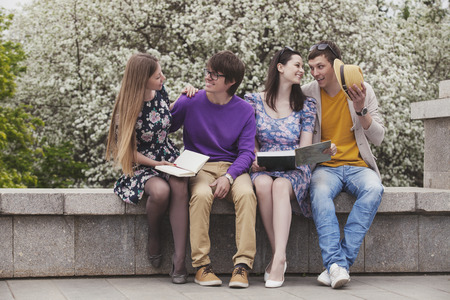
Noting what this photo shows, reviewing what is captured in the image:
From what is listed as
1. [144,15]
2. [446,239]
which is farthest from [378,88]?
[446,239]

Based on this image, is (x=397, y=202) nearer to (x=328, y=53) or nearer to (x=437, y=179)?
(x=437, y=179)

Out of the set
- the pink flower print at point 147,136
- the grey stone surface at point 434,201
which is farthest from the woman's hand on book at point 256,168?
the grey stone surface at point 434,201

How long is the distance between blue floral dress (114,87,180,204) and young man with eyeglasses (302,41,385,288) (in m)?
1.18

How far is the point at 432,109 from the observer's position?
5.58m

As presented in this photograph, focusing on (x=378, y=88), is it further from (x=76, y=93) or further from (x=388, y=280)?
(x=388, y=280)

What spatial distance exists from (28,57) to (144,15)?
309 cm

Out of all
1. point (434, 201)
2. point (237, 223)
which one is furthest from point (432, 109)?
point (237, 223)

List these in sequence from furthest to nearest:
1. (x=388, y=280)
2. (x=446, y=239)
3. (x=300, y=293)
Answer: (x=446, y=239)
(x=388, y=280)
(x=300, y=293)

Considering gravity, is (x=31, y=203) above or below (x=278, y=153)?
below

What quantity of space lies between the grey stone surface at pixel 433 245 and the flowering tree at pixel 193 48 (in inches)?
226

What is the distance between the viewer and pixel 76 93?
38.5ft

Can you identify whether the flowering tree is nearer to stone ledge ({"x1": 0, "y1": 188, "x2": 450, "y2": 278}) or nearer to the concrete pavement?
stone ledge ({"x1": 0, "y1": 188, "x2": 450, "y2": 278})

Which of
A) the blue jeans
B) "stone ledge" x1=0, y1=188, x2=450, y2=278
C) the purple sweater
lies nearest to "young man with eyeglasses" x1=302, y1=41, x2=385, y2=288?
the blue jeans

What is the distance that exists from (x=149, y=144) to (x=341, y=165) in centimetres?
151
